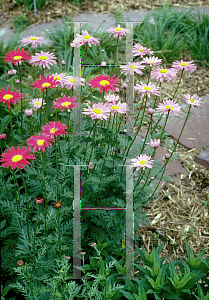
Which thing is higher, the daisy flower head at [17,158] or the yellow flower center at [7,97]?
the yellow flower center at [7,97]

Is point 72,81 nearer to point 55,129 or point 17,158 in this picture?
point 55,129

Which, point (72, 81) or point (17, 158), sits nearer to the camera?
point (17, 158)

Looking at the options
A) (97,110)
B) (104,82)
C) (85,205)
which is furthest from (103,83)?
(85,205)

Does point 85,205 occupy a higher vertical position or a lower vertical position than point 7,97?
lower

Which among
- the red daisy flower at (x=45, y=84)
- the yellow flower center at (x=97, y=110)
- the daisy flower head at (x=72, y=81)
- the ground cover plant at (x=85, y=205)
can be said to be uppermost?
the red daisy flower at (x=45, y=84)

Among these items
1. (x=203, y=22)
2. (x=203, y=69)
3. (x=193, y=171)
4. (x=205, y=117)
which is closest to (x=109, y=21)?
(x=203, y=22)

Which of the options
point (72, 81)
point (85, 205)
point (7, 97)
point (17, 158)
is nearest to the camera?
point (17, 158)

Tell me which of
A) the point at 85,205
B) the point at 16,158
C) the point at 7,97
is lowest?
the point at 85,205

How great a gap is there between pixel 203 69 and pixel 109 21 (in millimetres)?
1515

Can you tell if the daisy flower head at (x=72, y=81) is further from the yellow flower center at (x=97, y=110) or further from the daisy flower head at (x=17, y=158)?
the daisy flower head at (x=17, y=158)

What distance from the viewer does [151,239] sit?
2.11 meters

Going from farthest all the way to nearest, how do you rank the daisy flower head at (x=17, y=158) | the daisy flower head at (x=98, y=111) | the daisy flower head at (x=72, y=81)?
1. the daisy flower head at (x=72, y=81)
2. the daisy flower head at (x=98, y=111)
3. the daisy flower head at (x=17, y=158)

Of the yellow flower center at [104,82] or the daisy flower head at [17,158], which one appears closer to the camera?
the daisy flower head at [17,158]

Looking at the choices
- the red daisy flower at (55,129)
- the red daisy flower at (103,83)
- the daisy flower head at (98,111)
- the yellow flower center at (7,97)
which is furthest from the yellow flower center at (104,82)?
the yellow flower center at (7,97)
